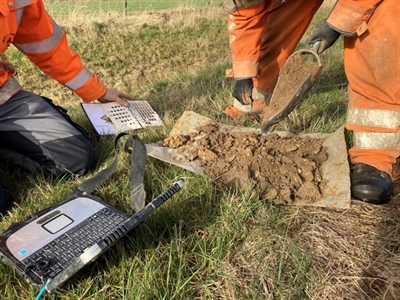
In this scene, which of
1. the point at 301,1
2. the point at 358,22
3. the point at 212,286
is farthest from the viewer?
the point at 301,1

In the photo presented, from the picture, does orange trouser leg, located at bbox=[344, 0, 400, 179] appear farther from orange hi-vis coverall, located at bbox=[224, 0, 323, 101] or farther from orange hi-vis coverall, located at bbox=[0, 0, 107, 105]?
orange hi-vis coverall, located at bbox=[0, 0, 107, 105]

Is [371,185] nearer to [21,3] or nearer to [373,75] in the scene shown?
[373,75]

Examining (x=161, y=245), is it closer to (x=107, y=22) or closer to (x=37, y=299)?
(x=37, y=299)

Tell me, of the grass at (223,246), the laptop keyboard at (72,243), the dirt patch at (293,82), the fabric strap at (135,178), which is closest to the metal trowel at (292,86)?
the dirt patch at (293,82)

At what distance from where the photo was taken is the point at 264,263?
56.0 inches

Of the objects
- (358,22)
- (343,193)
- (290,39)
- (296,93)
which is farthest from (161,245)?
(290,39)

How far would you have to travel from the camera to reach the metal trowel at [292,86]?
6.93ft

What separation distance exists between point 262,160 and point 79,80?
1.48 meters

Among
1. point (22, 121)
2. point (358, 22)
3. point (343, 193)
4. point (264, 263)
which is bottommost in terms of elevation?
point (343, 193)

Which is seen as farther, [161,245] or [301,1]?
[301,1]

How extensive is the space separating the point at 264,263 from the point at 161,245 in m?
0.46

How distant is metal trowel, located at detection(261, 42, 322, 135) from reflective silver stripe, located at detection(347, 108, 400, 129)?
1.12 feet

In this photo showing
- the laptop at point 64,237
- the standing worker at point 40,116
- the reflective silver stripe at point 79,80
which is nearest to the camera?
the laptop at point 64,237

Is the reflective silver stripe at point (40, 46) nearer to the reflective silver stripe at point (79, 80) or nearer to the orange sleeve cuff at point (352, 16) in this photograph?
the reflective silver stripe at point (79, 80)
